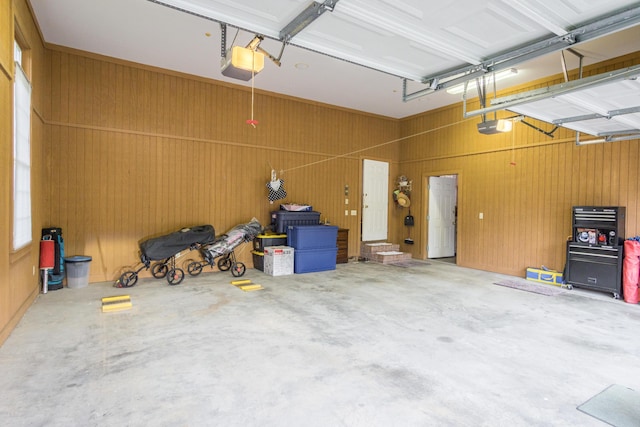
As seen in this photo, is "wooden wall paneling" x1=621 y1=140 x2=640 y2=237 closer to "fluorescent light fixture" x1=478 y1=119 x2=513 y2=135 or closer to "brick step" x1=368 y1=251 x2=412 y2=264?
"fluorescent light fixture" x1=478 y1=119 x2=513 y2=135

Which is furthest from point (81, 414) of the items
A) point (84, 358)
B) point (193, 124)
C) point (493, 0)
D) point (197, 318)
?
point (193, 124)

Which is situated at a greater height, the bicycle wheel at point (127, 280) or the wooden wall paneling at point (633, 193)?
the wooden wall paneling at point (633, 193)

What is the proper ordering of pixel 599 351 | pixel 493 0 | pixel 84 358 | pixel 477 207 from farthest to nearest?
pixel 477 207
pixel 599 351
pixel 84 358
pixel 493 0

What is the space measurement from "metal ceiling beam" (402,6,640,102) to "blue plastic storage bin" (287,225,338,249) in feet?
14.1

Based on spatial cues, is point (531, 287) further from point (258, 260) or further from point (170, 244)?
point (170, 244)

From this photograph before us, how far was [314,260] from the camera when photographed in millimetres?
7043

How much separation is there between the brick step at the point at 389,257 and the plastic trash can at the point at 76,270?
19.0 ft

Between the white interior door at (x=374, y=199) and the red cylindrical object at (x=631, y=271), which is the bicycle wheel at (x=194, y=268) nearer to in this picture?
the white interior door at (x=374, y=199)

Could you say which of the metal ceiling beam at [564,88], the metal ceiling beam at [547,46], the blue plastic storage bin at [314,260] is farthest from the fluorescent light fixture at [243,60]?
the blue plastic storage bin at [314,260]

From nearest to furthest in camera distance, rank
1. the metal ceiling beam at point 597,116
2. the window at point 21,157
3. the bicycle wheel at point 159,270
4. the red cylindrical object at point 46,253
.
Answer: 1. the window at point 21,157
2. the metal ceiling beam at point 597,116
3. the red cylindrical object at point 46,253
4. the bicycle wheel at point 159,270

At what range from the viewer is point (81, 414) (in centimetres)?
217

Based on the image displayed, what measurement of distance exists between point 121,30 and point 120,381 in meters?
4.64

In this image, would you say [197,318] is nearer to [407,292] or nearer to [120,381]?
[120,381]

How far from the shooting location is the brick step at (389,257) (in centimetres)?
827
